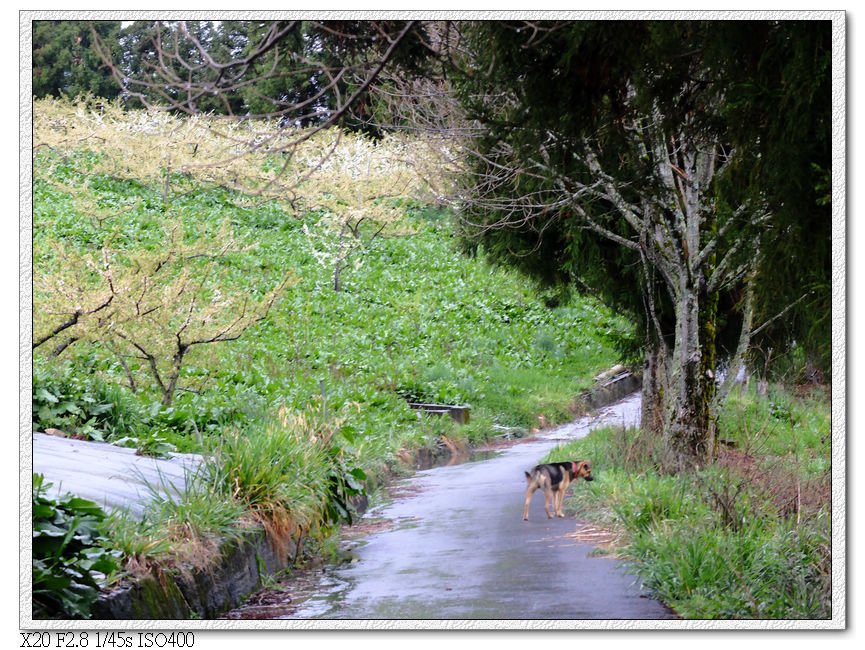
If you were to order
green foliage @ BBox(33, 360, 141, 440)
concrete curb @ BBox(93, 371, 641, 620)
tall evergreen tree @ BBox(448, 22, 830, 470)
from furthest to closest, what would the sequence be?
green foliage @ BBox(33, 360, 141, 440) < concrete curb @ BBox(93, 371, 641, 620) < tall evergreen tree @ BBox(448, 22, 830, 470)

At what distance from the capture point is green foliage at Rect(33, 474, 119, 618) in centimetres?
325

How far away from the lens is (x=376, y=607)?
146 inches

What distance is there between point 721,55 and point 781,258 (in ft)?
2.24

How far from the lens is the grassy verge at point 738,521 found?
3736 millimetres

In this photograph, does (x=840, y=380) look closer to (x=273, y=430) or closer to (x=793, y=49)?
(x=793, y=49)

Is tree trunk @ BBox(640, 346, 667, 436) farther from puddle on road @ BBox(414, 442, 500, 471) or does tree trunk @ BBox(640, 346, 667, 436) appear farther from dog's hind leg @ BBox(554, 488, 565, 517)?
dog's hind leg @ BBox(554, 488, 565, 517)

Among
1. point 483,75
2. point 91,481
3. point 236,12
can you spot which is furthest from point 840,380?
point 91,481

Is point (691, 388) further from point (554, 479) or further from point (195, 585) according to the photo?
point (195, 585)

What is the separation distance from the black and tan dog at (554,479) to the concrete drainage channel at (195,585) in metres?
1.45

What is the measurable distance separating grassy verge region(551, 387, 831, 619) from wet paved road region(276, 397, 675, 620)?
0.17 meters

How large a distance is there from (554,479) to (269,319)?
12.1 feet

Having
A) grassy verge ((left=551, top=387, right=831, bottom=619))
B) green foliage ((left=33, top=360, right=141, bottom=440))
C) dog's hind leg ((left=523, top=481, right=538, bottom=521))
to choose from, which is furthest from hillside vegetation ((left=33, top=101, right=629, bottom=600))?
grassy verge ((left=551, top=387, right=831, bottom=619))

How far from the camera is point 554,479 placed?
5.43 metres

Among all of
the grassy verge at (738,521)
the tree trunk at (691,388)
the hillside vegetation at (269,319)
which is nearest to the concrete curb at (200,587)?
the hillside vegetation at (269,319)
